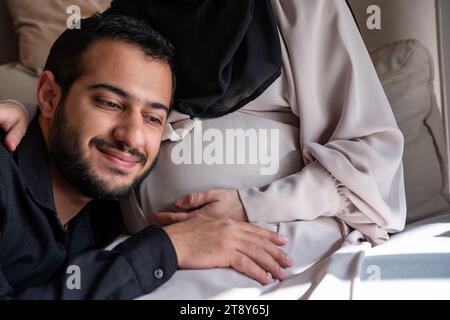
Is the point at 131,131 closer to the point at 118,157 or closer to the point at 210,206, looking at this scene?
the point at 118,157

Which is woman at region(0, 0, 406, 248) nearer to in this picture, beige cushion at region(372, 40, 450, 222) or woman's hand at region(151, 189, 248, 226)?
woman's hand at region(151, 189, 248, 226)

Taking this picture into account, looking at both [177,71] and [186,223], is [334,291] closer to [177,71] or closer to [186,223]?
[186,223]

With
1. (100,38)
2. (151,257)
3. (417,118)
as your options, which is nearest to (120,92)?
(100,38)

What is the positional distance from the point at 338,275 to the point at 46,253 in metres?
0.40

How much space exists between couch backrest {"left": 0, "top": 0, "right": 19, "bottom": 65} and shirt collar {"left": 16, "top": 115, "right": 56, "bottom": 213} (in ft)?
1.78

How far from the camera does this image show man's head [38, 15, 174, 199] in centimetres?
90

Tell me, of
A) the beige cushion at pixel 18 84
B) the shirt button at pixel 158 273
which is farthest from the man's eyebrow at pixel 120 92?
the beige cushion at pixel 18 84

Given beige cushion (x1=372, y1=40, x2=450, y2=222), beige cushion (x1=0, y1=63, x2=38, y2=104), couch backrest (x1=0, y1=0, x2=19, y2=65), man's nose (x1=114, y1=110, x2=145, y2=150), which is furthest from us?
couch backrest (x1=0, y1=0, x2=19, y2=65)

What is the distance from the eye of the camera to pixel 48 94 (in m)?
0.96

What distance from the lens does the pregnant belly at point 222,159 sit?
94cm

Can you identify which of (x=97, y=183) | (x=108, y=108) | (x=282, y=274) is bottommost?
(x=282, y=274)

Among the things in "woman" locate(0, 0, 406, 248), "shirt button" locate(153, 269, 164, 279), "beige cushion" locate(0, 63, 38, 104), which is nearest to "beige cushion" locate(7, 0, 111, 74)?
"beige cushion" locate(0, 63, 38, 104)

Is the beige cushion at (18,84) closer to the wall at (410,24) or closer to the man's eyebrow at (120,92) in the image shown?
the man's eyebrow at (120,92)
